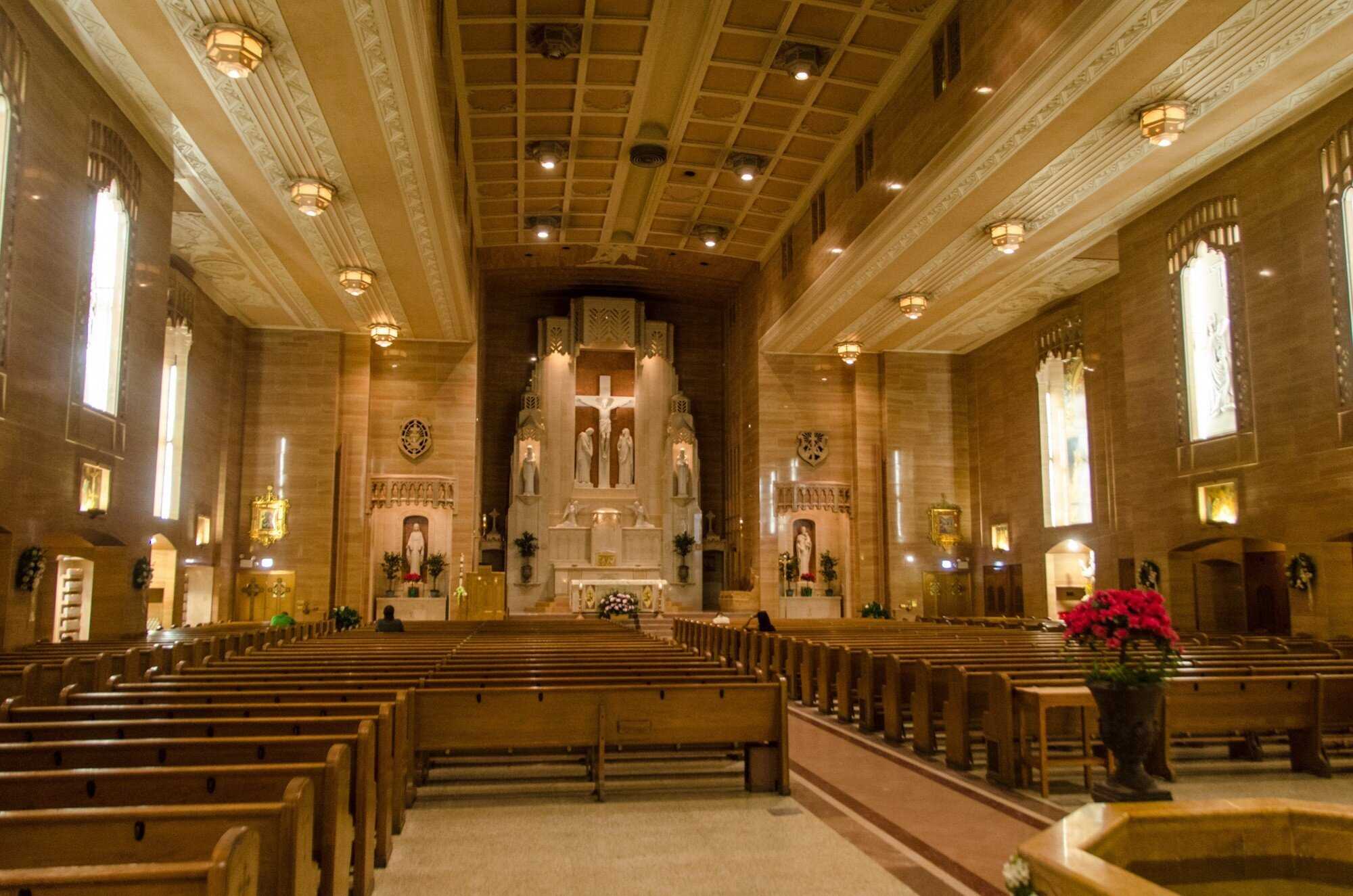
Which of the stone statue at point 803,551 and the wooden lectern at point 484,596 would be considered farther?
the stone statue at point 803,551

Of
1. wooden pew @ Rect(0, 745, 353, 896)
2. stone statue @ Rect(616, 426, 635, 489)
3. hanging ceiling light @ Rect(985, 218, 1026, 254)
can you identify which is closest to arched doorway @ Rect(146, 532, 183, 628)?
stone statue @ Rect(616, 426, 635, 489)

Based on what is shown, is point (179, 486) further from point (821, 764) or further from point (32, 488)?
point (821, 764)

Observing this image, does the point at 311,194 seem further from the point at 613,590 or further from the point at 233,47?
the point at 613,590

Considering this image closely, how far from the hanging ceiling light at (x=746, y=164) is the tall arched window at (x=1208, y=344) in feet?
24.4

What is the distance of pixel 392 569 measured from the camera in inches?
868

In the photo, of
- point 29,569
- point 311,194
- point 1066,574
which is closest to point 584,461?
point 1066,574

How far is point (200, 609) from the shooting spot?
19.0 meters

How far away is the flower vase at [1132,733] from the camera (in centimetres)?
533

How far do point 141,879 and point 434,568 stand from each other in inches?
790

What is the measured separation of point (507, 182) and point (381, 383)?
578 centimetres

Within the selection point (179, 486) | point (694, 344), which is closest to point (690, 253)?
point (694, 344)

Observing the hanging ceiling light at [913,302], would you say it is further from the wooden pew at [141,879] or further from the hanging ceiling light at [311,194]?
the wooden pew at [141,879]

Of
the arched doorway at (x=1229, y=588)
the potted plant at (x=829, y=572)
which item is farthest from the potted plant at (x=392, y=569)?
the arched doorway at (x=1229, y=588)

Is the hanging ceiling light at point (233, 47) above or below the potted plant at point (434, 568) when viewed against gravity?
above
